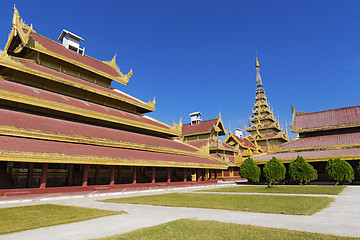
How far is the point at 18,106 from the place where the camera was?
1706 cm

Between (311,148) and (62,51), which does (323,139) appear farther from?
(62,51)

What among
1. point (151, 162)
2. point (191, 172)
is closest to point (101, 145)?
point (151, 162)

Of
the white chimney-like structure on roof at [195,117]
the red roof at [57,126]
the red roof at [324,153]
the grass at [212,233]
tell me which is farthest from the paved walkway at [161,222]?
the white chimney-like structure on roof at [195,117]

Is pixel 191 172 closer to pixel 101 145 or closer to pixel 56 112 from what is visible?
pixel 101 145

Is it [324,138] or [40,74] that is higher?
[40,74]

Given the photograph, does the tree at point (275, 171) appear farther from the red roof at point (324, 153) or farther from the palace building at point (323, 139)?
the red roof at point (324, 153)

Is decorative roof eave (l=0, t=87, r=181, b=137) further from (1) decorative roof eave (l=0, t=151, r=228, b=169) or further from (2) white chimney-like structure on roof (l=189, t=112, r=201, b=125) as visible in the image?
(2) white chimney-like structure on roof (l=189, t=112, r=201, b=125)

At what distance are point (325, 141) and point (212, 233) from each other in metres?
29.6

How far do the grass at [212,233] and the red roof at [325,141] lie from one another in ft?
89.4

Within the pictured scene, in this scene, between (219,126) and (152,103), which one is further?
(219,126)

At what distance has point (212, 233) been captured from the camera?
17.8ft

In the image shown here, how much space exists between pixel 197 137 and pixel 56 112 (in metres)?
29.6

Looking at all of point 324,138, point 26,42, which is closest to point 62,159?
point 26,42

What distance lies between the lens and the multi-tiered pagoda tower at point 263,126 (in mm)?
53906
